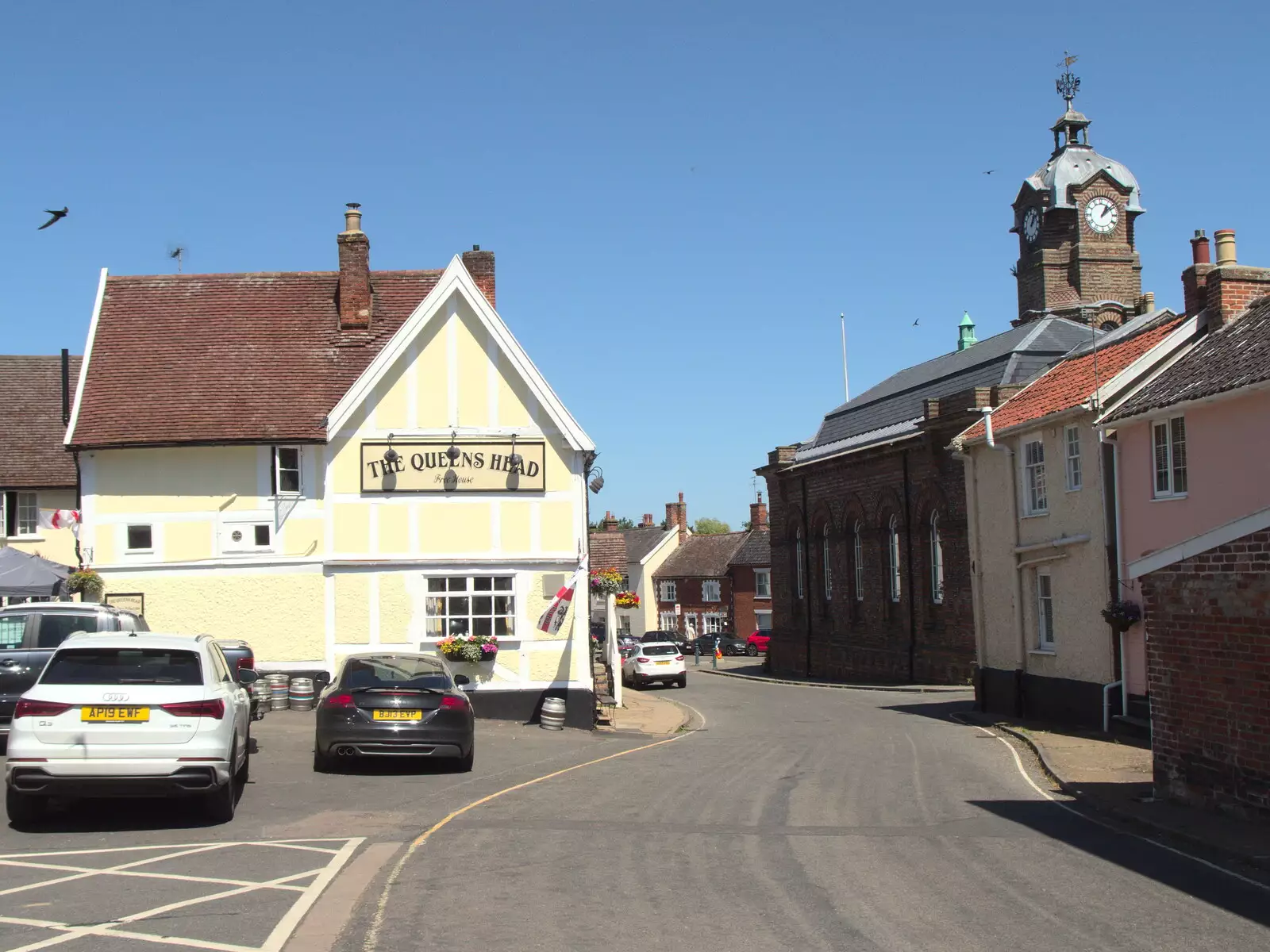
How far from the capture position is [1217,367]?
62.1 ft

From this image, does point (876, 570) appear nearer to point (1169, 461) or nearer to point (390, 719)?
point (1169, 461)

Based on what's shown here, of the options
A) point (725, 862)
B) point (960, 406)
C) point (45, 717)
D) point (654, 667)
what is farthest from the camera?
point (654, 667)

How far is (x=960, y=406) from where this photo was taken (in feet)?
119

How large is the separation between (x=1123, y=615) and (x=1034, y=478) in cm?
510

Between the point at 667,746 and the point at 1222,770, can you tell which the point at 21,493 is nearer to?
the point at 667,746

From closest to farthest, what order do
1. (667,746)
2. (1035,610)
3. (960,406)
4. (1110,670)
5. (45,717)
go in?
(45,717), (667,746), (1110,670), (1035,610), (960,406)

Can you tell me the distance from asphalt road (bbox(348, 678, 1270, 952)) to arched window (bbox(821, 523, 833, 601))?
3238 centimetres

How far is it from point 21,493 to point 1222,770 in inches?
1333

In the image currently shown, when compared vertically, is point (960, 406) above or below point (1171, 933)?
above

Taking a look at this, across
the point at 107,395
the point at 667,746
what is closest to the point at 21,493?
the point at 107,395

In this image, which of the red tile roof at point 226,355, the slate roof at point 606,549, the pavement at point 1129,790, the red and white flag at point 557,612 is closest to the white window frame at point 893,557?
the slate roof at point 606,549

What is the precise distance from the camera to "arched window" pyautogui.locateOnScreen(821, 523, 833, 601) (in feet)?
160

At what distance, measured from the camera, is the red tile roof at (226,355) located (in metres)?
23.5

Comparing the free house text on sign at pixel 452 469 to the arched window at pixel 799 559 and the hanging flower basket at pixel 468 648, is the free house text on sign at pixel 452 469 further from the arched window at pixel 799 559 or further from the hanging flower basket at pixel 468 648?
the arched window at pixel 799 559
